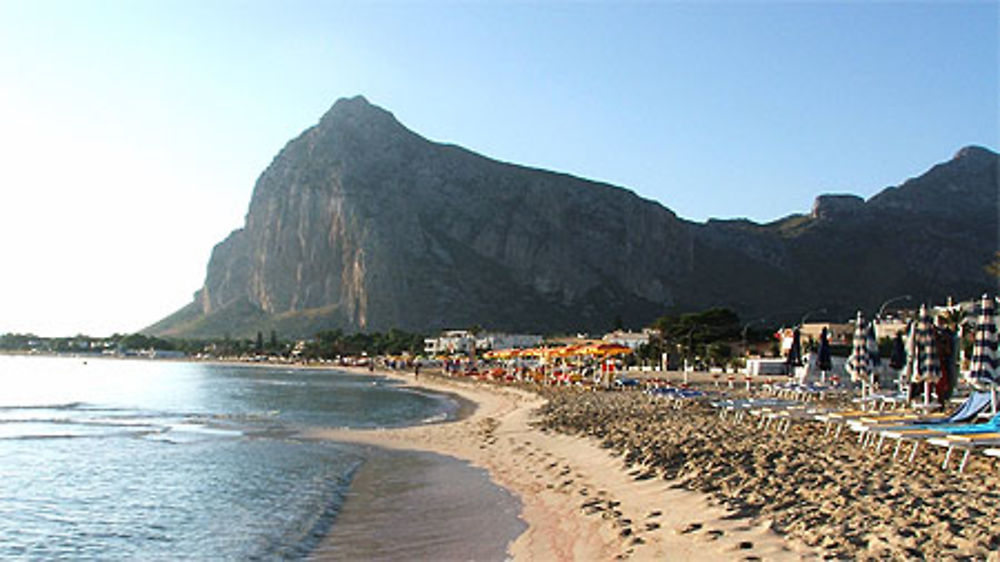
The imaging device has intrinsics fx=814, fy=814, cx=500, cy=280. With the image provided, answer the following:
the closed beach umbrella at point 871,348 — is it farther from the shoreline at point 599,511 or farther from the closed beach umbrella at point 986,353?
the closed beach umbrella at point 986,353

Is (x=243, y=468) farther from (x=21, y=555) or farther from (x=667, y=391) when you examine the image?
(x=667, y=391)

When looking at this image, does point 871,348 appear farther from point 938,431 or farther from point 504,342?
point 504,342

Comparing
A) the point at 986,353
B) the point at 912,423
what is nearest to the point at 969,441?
the point at 912,423

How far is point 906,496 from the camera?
806 centimetres

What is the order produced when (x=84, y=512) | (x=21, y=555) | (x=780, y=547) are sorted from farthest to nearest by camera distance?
1. (x=84, y=512)
2. (x=21, y=555)
3. (x=780, y=547)

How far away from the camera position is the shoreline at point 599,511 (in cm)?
736

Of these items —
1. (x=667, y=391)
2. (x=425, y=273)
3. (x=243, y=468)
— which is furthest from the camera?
(x=425, y=273)

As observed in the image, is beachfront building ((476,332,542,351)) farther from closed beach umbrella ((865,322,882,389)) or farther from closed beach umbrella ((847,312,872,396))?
closed beach umbrella ((847,312,872,396))

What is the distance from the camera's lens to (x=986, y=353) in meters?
12.1

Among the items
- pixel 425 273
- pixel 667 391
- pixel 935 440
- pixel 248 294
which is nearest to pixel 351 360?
pixel 425 273

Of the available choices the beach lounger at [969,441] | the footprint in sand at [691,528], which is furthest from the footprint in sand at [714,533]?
the beach lounger at [969,441]

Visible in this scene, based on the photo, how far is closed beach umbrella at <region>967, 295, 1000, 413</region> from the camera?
1195 centimetres

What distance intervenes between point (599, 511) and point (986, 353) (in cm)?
662

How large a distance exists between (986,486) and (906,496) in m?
1.05
